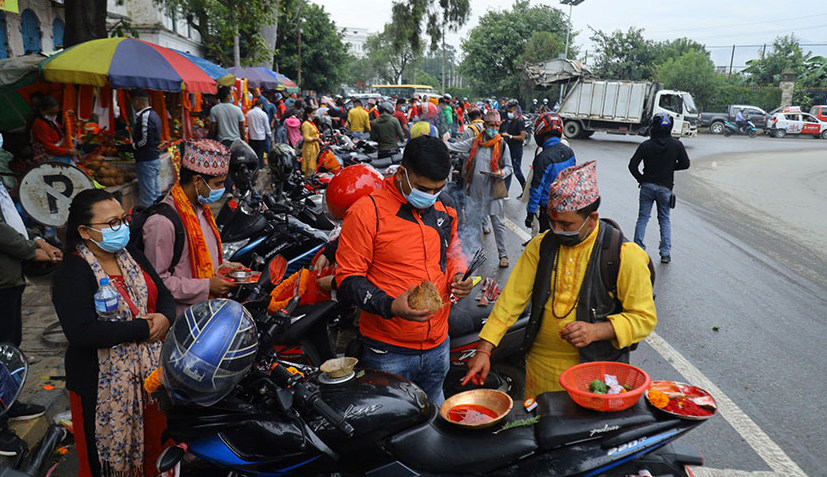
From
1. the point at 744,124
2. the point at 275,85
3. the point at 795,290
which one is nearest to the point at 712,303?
the point at 795,290

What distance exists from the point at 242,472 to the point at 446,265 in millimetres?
1355

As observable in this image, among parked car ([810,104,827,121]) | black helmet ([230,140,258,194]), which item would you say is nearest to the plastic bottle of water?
black helmet ([230,140,258,194])

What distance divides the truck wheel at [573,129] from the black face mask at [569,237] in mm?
26653

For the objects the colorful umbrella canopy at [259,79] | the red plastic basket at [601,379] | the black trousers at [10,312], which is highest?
the colorful umbrella canopy at [259,79]

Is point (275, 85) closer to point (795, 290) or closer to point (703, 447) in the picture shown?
point (795, 290)

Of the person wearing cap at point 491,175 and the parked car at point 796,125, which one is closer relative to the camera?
the person wearing cap at point 491,175

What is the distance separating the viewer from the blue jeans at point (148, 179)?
8.60 meters

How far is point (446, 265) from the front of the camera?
9.72ft

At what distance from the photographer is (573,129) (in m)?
28.0

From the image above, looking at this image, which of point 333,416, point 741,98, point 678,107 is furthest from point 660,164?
point 741,98

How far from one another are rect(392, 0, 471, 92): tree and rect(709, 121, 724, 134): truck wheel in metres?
16.6

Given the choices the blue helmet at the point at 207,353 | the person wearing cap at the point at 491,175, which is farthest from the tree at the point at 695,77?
the blue helmet at the point at 207,353

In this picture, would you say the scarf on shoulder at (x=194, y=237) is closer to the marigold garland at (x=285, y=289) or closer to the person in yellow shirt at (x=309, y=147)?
the marigold garland at (x=285, y=289)

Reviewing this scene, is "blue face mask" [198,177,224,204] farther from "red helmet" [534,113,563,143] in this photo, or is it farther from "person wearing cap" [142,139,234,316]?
"red helmet" [534,113,563,143]
